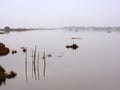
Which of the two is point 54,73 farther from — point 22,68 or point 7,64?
point 7,64

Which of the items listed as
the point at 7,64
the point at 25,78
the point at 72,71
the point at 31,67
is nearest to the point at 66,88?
the point at 25,78

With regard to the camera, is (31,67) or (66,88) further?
(31,67)

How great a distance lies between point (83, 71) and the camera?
2950 cm

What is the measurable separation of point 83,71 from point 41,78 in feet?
19.7

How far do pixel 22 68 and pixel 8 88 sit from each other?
9.00m

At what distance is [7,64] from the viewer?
34562 mm

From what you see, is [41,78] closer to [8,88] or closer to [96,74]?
[8,88]

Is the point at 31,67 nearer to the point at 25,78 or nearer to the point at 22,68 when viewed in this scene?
the point at 22,68

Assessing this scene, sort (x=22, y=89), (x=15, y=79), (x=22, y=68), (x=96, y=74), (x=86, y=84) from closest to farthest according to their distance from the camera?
(x=22, y=89)
(x=86, y=84)
(x=15, y=79)
(x=96, y=74)
(x=22, y=68)

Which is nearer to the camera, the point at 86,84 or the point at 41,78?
the point at 86,84

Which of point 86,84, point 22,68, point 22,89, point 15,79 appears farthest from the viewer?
point 22,68

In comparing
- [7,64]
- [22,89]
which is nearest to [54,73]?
[22,89]

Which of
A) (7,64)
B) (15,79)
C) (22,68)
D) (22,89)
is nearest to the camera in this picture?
(22,89)

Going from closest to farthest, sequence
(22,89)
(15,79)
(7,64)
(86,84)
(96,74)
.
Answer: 1. (22,89)
2. (86,84)
3. (15,79)
4. (96,74)
5. (7,64)
